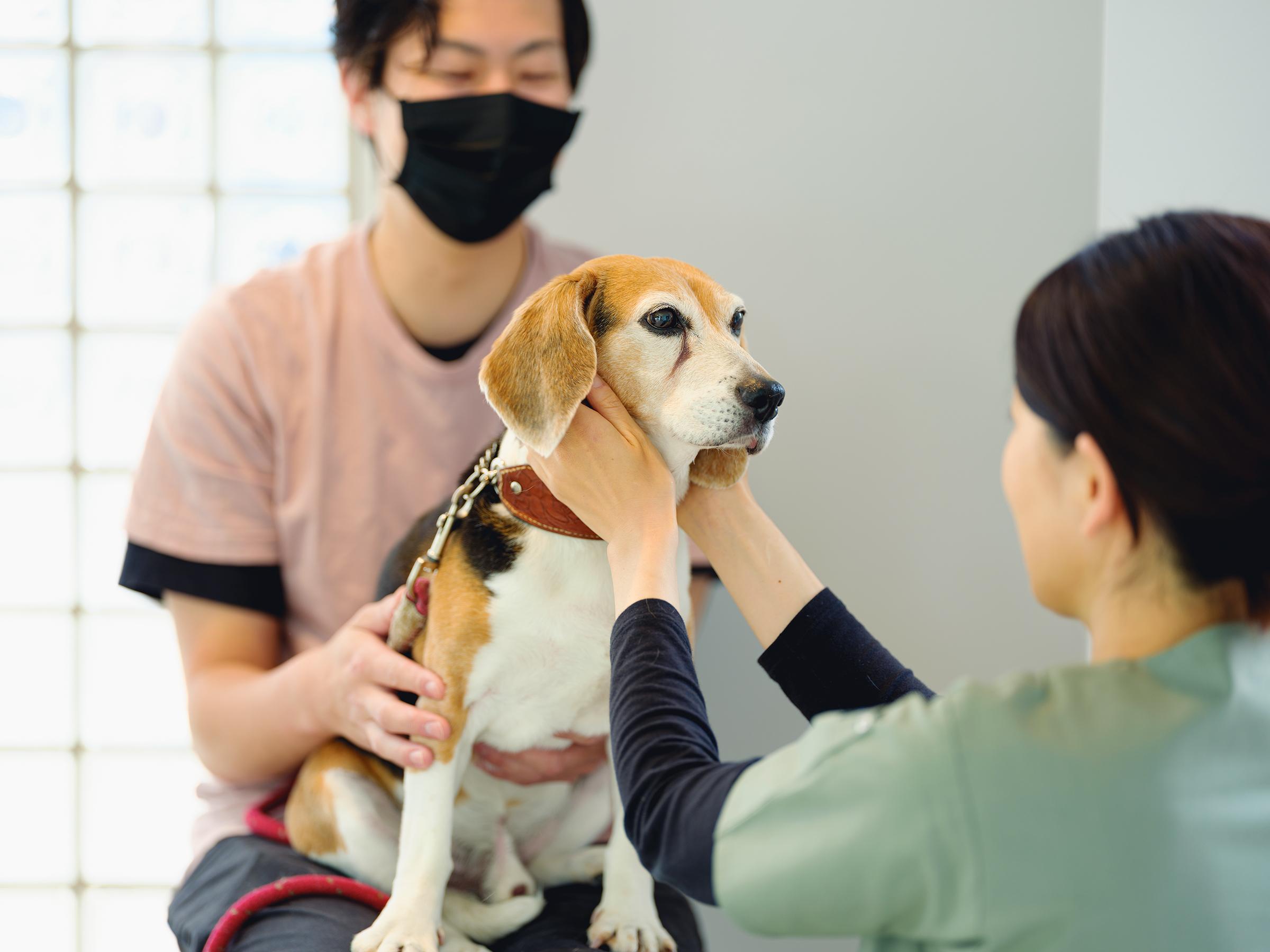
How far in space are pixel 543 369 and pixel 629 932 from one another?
683 mm

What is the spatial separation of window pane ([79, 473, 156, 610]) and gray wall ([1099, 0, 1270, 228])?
2051mm

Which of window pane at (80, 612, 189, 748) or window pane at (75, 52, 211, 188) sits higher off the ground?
window pane at (75, 52, 211, 188)

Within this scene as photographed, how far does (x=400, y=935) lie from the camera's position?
3.43ft

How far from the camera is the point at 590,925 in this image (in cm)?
120

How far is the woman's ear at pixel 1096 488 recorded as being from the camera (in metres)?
0.68

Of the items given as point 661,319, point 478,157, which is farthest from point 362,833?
point 478,157

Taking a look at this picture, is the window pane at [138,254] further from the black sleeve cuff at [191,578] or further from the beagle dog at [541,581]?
the beagle dog at [541,581]

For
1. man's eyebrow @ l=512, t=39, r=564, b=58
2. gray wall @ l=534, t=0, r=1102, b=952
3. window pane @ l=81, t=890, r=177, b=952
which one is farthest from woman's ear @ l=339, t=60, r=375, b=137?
window pane @ l=81, t=890, r=177, b=952

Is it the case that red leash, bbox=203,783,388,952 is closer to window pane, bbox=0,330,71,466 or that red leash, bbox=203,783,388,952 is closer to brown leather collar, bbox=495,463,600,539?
brown leather collar, bbox=495,463,600,539

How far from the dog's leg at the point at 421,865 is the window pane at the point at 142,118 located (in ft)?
4.90

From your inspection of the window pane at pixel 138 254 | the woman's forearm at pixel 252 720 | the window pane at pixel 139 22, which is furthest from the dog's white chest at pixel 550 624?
the window pane at pixel 139 22

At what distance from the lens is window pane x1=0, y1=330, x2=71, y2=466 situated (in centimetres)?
206

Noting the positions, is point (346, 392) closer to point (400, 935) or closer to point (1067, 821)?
point (400, 935)

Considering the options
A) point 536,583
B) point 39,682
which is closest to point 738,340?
point 536,583
